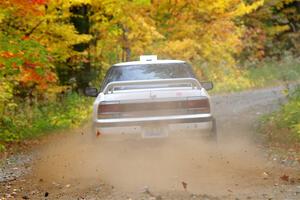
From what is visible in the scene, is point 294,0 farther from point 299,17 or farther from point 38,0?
point 38,0

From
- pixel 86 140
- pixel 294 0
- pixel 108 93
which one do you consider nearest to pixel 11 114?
pixel 86 140

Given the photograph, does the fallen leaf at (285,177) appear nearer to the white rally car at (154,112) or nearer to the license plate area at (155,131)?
the white rally car at (154,112)

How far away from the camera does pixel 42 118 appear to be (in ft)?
53.3

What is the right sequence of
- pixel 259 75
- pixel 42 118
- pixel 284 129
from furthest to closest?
pixel 259 75 < pixel 42 118 < pixel 284 129

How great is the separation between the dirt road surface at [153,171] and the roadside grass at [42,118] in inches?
89.3

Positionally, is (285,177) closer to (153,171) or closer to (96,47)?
(153,171)

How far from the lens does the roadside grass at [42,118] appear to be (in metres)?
14.2

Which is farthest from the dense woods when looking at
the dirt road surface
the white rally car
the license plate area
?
the license plate area

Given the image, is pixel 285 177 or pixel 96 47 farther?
pixel 96 47

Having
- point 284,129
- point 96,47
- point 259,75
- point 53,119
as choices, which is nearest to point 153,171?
point 284,129

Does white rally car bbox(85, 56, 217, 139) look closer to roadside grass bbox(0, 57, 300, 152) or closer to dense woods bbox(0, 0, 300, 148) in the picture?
roadside grass bbox(0, 57, 300, 152)

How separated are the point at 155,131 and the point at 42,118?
7879 millimetres

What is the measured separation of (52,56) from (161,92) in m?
7.67

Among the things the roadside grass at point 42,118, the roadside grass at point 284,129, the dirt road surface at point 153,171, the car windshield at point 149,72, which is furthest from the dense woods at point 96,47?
the roadside grass at point 284,129
